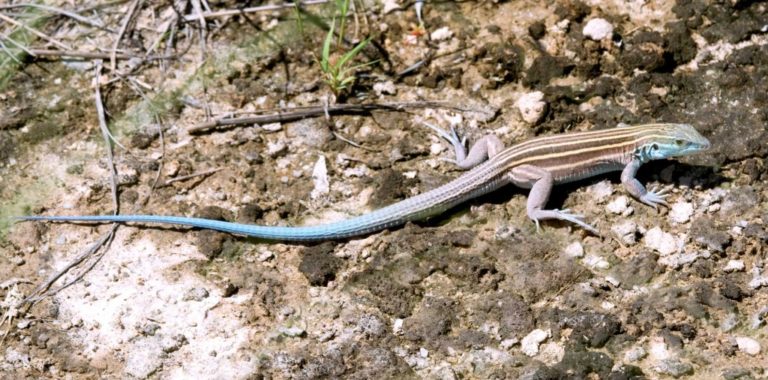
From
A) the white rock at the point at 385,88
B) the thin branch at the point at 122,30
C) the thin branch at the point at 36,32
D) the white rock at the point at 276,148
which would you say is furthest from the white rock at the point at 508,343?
the thin branch at the point at 36,32

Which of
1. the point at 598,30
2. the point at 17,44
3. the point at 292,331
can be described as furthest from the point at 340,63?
the point at 17,44

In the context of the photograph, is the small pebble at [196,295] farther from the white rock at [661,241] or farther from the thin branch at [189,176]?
the white rock at [661,241]

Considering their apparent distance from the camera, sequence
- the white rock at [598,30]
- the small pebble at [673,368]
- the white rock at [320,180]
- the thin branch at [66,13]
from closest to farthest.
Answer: the small pebble at [673,368]
the white rock at [320,180]
the white rock at [598,30]
the thin branch at [66,13]

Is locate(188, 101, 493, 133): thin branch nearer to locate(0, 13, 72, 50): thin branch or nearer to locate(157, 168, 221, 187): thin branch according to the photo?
locate(157, 168, 221, 187): thin branch

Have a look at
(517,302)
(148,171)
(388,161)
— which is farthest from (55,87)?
(517,302)

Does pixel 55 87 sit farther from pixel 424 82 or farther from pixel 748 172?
pixel 748 172

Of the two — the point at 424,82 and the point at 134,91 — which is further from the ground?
the point at 424,82

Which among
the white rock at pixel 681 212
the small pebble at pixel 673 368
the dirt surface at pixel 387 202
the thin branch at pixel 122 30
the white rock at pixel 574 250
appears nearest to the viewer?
the small pebble at pixel 673 368
